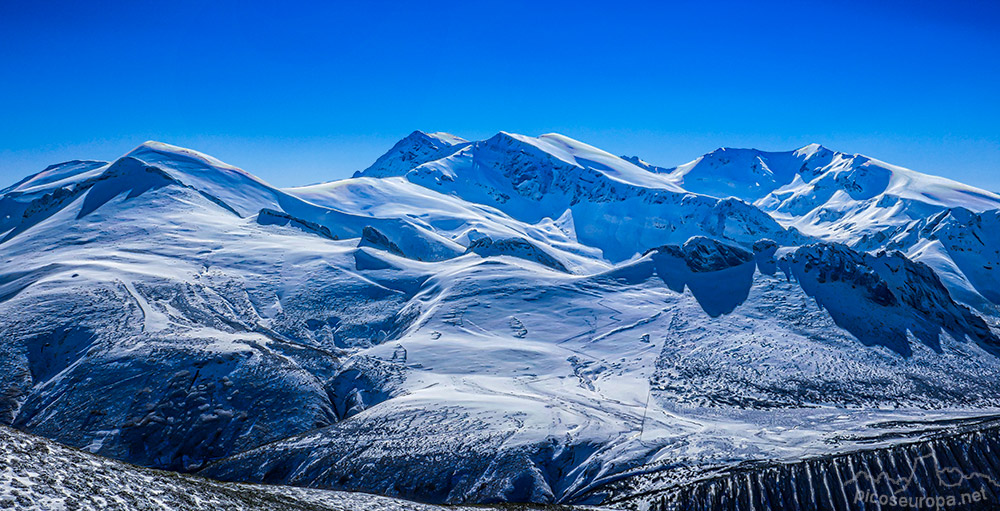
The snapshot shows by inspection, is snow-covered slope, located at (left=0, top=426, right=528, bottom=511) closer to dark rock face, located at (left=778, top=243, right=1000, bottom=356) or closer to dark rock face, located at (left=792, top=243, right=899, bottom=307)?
dark rock face, located at (left=778, top=243, right=1000, bottom=356)

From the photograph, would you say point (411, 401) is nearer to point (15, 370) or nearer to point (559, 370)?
point (559, 370)

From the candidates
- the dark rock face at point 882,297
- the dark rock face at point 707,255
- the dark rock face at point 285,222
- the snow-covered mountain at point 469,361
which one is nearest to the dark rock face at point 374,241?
the snow-covered mountain at point 469,361

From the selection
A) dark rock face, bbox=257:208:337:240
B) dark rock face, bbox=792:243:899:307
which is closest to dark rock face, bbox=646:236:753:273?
dark rock face, bbox=792:243:899:307

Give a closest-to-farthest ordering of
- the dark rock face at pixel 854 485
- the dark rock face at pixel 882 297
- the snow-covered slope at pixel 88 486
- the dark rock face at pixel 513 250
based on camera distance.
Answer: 1. the snow-covered slope at pixel 88 486
2. the dark rock face at pixel 854 485
3. the dark rock face at pixel 882 297
4. the dark rock face at pixel 513 250

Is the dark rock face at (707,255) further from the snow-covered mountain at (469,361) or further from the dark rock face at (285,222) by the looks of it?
the dark rock face at (285,222)

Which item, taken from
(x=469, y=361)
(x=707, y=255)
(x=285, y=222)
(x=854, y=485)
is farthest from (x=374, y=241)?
(x=854, y=485)

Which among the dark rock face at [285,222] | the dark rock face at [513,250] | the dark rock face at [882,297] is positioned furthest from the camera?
the dark rock face at [285,222]

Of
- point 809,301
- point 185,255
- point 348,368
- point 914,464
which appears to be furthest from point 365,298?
point 914,464
